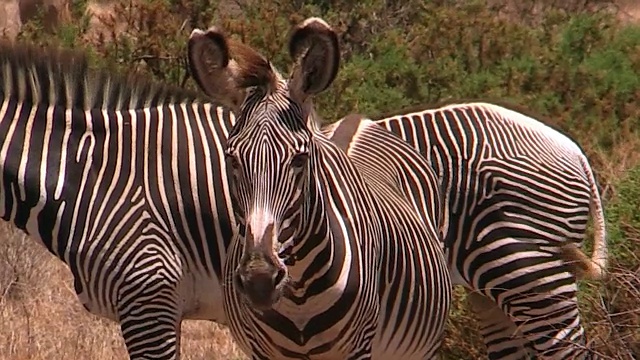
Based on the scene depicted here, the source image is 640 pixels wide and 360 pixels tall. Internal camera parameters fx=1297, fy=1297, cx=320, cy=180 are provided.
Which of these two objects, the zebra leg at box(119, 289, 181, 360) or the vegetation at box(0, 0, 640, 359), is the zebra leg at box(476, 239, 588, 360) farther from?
the zebra leg at box(119, 289, 181, 360)

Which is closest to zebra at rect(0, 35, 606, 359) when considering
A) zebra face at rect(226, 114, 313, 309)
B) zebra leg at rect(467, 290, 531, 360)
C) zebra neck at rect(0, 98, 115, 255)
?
zebra neck at rect(0, 98, 115, 255)

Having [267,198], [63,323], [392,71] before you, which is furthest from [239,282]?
[392,71]

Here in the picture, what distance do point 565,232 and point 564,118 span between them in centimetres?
646

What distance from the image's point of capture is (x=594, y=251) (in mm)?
5648

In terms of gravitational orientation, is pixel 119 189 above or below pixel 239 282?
below

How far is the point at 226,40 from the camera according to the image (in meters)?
4.04

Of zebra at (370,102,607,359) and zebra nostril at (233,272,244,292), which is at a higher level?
zebra nostril at (233,272,244,292)

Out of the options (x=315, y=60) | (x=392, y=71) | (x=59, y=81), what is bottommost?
(x=392, y=71)

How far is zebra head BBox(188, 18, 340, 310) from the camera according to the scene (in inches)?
144

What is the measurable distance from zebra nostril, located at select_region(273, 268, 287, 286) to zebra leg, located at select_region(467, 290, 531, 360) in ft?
7.57

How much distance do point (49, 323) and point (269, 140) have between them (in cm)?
418

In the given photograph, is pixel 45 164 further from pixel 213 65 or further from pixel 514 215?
pixel 514 215

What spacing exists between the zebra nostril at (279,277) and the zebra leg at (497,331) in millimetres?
2307

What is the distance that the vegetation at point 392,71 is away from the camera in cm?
735
